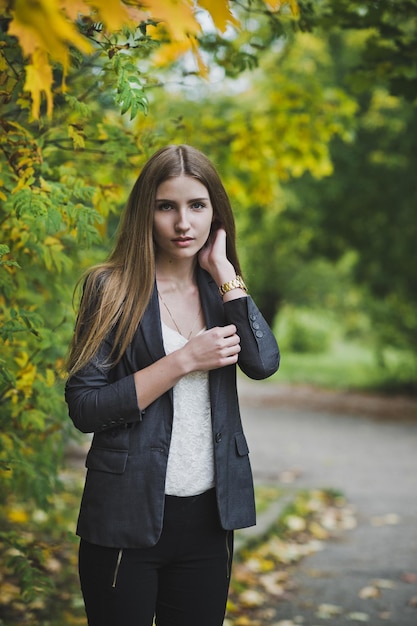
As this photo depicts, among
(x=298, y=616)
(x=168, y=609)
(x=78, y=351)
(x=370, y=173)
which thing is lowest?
(x=298, y=616)

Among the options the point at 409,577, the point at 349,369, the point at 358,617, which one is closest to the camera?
the point at 358,617

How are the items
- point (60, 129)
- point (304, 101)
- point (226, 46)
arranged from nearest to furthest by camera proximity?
1. point (60, 129)
2. point (226, 46)
3. point (304, 101)

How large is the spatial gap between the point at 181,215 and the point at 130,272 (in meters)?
0.23

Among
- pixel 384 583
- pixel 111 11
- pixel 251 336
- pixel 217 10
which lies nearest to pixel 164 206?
pixel 251 336

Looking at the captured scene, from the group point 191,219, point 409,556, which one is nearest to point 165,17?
point 191,219

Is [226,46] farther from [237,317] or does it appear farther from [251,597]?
[251,597]

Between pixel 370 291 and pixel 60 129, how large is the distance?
11371 millimetres

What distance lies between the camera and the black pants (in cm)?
220

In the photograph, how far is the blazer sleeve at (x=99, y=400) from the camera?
2133 millimetres

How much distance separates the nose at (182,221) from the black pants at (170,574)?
0.80 metres

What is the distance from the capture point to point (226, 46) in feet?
13.5

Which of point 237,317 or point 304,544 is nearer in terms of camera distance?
point 237,317

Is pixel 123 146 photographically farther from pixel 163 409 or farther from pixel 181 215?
pixel 163 409

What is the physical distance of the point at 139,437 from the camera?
220 cm
